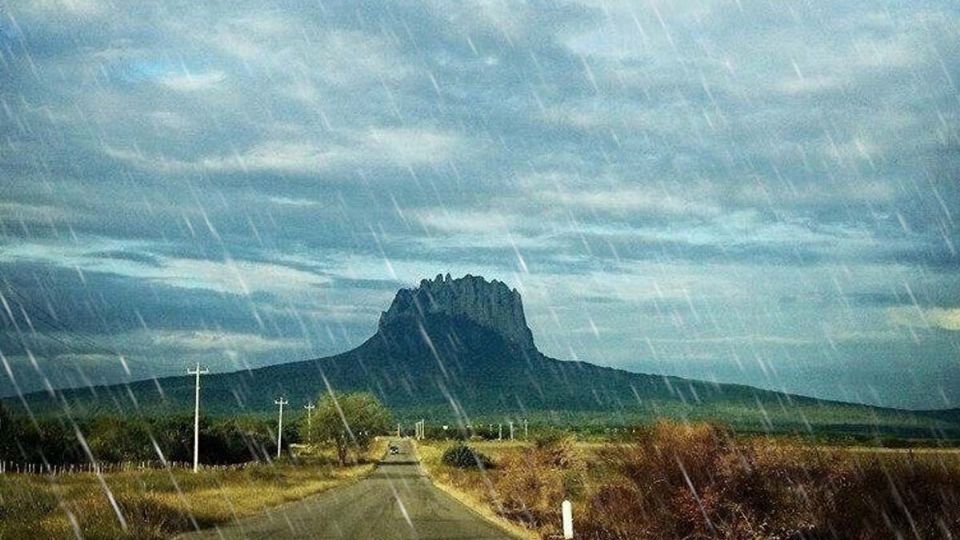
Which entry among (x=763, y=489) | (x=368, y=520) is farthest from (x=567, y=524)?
(x=368, y=520)

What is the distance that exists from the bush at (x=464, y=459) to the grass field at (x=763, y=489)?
48.2m

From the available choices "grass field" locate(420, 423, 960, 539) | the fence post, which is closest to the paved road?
the fence post

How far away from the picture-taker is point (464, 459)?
226 ft

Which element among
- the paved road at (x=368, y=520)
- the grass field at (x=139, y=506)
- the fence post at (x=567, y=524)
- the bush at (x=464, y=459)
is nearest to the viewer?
the fence post at (x=567, y=524)

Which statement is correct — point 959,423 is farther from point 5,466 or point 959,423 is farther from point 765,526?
point 765,526

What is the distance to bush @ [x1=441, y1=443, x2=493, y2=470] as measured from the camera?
64.9 metres

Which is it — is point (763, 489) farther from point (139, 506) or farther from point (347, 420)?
point (347, 420)

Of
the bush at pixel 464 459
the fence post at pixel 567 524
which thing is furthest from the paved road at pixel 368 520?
the bush at pixel 464 459

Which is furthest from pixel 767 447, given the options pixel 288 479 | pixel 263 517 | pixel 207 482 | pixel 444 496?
pixel 288 479

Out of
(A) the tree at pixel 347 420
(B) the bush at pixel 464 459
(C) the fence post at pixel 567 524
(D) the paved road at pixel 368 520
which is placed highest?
(A) the tree at pixel 347 420

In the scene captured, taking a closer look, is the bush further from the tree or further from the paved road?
the paved road

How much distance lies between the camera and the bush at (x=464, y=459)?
64.9m

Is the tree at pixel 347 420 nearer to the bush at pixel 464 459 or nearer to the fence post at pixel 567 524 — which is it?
the bush at pixel 464 459

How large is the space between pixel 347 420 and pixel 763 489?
297ft
